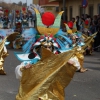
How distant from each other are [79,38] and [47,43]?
642cm

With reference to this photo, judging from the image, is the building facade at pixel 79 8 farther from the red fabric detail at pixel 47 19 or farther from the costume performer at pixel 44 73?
the costume performer at pixel 44 73

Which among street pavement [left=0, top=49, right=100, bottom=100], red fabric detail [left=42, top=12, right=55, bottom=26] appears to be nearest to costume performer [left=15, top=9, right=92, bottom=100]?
red fabric detail [left=42, top=12, right=55, bottom=26]

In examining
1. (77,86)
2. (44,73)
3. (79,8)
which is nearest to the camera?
(44,73)

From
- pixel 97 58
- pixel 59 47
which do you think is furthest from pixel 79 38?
pixel 59 47

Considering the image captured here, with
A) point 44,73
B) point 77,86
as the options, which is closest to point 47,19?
point 44,73

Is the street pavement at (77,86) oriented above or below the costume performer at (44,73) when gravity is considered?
below

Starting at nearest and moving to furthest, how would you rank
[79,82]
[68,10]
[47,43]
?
1. [47,43]
2. [79,82]
3. [68,10]

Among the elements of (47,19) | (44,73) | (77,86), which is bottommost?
(77,86)

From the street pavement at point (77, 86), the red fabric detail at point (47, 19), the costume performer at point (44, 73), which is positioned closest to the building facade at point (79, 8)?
the street pavement at point (77, 86)

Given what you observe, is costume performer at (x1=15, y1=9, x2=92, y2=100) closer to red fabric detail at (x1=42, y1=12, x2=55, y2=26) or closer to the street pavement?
red fabric detail at (x1=42, y1=12, x2=55, y2=26)

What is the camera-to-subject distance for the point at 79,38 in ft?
41.0

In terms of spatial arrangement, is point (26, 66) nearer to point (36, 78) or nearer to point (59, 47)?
point (36, 78)

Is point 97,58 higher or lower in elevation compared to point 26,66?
lower

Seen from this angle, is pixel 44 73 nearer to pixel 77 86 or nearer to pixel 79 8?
pixel 77 86
